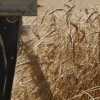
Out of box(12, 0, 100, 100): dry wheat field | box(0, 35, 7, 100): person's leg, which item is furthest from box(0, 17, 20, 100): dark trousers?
box(12, 0, 100, 100): dry wheat field

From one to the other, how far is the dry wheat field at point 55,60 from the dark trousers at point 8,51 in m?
0.76

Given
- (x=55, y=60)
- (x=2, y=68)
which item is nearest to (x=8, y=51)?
(x=2, y=68)

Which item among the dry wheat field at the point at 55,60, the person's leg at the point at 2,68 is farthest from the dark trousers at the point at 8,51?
the dry wheat field at the point at 55,60

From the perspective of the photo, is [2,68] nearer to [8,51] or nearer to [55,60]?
[8,51]

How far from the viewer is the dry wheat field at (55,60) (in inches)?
80.6

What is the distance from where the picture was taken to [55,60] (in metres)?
2.07

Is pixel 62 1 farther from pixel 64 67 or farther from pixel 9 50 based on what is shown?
pixel 9 50

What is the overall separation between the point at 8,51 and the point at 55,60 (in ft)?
2.77

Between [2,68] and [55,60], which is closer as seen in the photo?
[2,68]

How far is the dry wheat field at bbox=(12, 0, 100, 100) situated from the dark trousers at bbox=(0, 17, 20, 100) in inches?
30.1

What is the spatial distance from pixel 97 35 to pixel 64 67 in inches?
10.4

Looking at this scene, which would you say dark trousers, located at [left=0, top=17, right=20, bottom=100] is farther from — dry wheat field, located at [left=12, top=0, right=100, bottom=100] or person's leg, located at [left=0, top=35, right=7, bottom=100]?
dry wheat field, located at [left=12, top=0, right=100, bottom=100]

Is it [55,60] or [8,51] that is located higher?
[8,51]

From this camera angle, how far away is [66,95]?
204 centimetres
